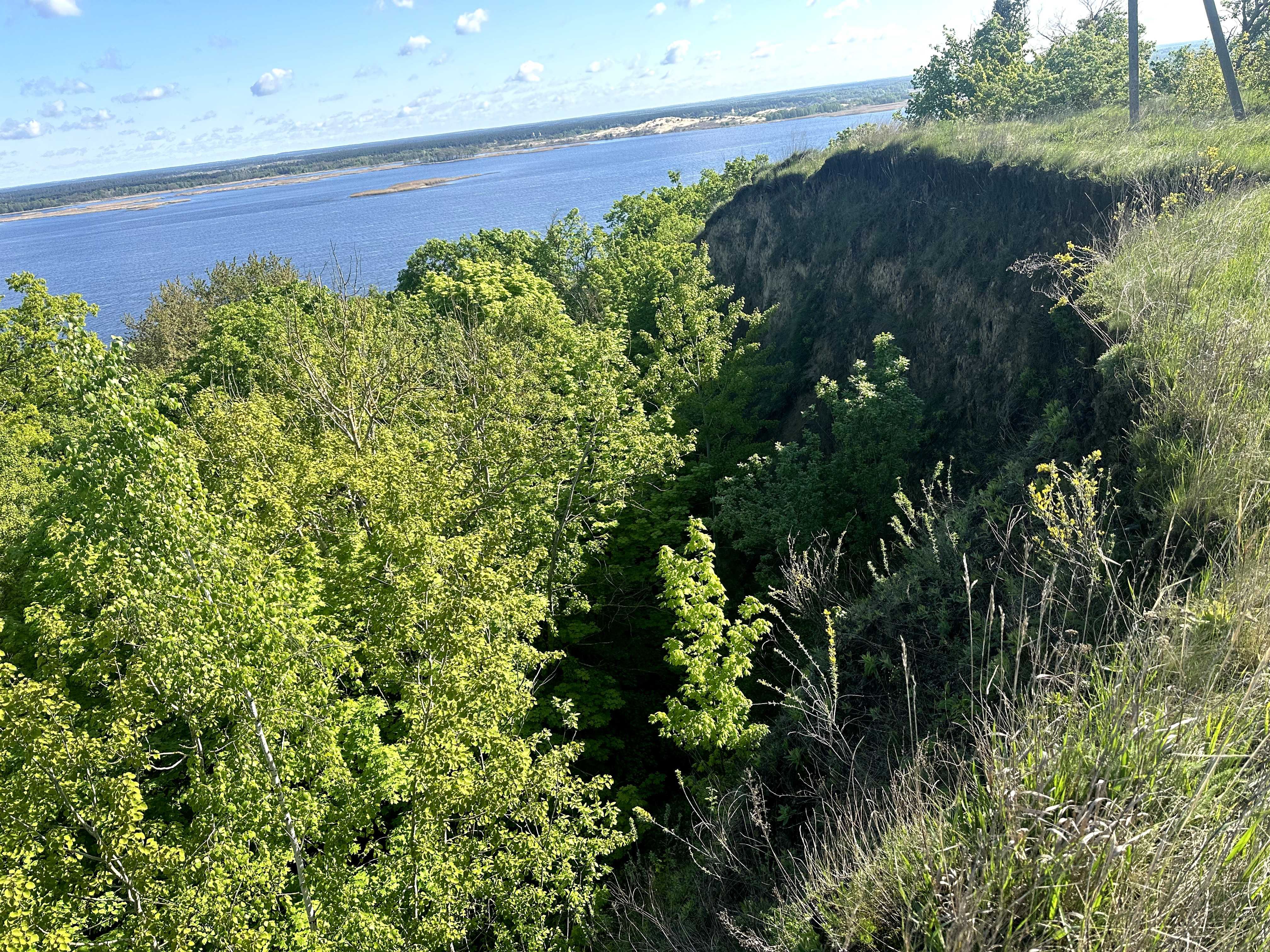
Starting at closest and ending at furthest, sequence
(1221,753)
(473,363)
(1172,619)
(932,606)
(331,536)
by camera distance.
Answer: (1221,753), (1172,619), (932,606), (331,536), (473,363)

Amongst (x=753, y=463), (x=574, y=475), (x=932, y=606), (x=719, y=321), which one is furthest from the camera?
(x=719, y=321)

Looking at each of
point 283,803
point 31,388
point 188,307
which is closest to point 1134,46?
point 283,803

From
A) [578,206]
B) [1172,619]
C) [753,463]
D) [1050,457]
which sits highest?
[578,206]

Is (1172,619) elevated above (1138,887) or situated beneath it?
elevated above

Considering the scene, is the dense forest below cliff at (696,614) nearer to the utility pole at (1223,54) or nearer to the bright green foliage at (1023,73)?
the utility pole at (1223,54)

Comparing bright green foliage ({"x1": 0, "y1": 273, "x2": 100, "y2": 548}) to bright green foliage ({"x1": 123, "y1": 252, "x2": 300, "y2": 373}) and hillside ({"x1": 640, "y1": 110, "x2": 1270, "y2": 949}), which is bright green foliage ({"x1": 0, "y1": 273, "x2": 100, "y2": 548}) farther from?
hillside ({"x1": 640, "y1": 110, "x2": 1270, "y2": 949})

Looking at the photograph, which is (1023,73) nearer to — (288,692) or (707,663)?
(707,663)

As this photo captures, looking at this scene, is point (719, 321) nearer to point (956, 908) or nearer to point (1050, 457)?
point (1050, 457)

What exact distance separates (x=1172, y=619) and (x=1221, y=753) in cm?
149

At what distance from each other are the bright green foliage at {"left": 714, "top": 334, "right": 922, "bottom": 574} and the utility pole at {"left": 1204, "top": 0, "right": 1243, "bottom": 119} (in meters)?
9.22

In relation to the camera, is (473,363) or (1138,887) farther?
(473,363)

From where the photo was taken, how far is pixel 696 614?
11.7m

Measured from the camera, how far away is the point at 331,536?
46.9ft

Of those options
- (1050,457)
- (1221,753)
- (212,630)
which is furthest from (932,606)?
(212,630)
